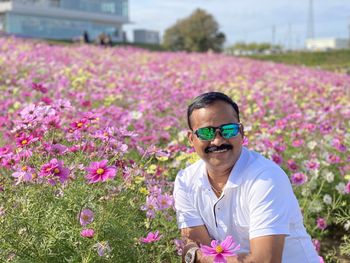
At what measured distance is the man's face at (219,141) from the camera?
7.25ft

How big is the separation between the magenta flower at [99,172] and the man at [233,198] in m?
0.37

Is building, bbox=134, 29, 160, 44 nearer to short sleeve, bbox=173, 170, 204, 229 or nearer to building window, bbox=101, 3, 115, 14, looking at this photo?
building window, bbox=101, 3, 115, 14

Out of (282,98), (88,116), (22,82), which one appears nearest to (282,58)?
(282,98)

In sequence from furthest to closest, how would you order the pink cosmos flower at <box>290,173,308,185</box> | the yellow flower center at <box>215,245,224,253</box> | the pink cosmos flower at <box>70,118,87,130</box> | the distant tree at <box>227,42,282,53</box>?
the distant tree at <box>227,42,282,53</box>, the pink cosmos flower at <box>290,173,308,185</box>, the pink cosmos flower at <box>70,118,87,130</box>, the yellow flower center at <box>215,245,224,253</box>

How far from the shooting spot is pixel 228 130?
7.22 feet

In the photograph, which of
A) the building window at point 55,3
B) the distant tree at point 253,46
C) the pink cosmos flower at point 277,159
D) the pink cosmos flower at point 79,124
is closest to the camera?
the pink cosmos flower at point 79,124

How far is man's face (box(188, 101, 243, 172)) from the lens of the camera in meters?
2.21

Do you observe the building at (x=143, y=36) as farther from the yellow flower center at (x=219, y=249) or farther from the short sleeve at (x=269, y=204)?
the yellow flower center at (x=219, y=249)

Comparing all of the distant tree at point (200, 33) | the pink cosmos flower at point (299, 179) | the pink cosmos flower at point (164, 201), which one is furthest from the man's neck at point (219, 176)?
the distant tree at point (200, 33)

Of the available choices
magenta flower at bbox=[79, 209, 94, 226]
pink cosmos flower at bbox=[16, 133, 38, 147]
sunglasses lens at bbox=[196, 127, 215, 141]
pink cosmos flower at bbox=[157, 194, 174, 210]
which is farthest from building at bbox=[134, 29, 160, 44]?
magenta flower at bbox=[79, 209, 94, 226]

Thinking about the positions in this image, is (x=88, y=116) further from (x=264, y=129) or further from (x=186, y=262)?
(x=264, y=129)

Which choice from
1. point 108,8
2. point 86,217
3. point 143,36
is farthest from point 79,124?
point 143,36

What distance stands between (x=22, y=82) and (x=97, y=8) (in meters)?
56.1

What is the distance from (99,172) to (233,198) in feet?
1.76
